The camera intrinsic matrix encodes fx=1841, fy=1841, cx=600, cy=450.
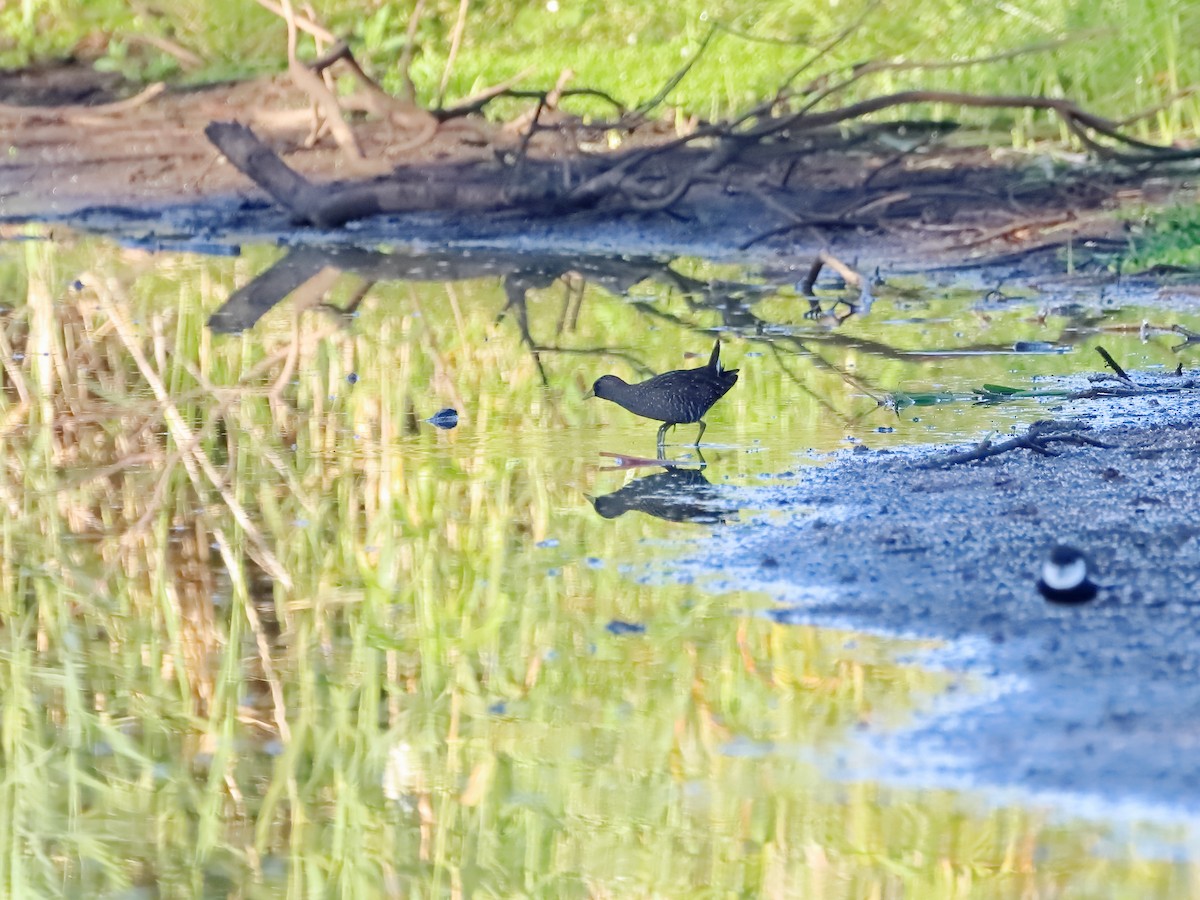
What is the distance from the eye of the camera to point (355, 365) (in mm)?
5461

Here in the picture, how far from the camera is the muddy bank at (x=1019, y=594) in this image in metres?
2.22

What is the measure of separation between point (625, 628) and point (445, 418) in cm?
189

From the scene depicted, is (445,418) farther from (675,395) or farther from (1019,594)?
(1019,594)

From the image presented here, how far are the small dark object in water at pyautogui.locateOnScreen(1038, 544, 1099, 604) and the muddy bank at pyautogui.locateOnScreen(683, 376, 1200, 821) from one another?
21 mm

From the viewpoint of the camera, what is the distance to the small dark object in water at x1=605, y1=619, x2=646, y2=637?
280 cm

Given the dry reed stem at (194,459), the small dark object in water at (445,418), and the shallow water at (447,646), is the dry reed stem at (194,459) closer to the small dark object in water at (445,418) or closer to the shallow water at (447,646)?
the shallow water at (447,646)

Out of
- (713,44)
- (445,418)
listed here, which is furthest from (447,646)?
(713,44)

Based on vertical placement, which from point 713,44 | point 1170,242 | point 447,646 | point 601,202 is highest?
point 713,44

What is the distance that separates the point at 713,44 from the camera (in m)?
12.0

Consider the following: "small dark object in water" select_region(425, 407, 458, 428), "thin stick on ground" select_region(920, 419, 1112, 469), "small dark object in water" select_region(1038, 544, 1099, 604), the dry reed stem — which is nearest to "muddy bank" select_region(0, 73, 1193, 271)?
the dry reed stem

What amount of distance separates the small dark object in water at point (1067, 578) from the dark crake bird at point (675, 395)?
1.58 meters

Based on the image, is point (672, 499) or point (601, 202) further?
point (601, 202)

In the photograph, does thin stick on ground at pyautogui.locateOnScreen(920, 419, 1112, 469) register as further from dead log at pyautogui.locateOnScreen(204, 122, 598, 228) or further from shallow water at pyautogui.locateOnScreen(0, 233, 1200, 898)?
dead log at pyautogui.locateOnScreen(204, 122, 598, 228)

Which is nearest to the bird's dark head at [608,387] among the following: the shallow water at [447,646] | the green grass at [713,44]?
the shallow water at [447,646]
